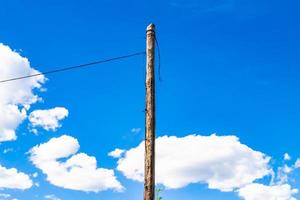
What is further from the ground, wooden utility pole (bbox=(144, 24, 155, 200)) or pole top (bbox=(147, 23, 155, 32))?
pole top (bbox=(147, 23, 155, 32))

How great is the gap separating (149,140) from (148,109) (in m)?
0.94

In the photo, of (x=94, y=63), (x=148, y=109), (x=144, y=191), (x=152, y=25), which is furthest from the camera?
(x=94, y=63)

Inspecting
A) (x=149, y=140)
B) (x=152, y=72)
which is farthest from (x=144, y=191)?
(x=152, y=72)

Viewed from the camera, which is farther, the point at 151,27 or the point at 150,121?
the point at 151,27

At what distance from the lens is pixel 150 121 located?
1249cm

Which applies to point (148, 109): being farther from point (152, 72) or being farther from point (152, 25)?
point (152, 25)

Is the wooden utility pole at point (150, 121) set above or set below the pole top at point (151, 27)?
below

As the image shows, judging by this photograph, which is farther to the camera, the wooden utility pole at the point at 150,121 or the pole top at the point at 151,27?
the pole top at the point at 151,27

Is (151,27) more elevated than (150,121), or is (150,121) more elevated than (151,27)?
(151,27)

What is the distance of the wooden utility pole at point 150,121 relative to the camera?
11.7 metres

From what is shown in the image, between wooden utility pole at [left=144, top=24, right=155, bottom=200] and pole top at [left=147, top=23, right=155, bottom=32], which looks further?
pole top at [left=147, top=23, right=155, bottom=32]

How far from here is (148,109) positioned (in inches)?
500

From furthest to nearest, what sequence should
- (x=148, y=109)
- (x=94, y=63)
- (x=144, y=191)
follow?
(x=94, y=63) → (x=148, y=109) → (x=144, y=191)

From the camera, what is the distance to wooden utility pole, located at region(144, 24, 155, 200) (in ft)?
38.5
